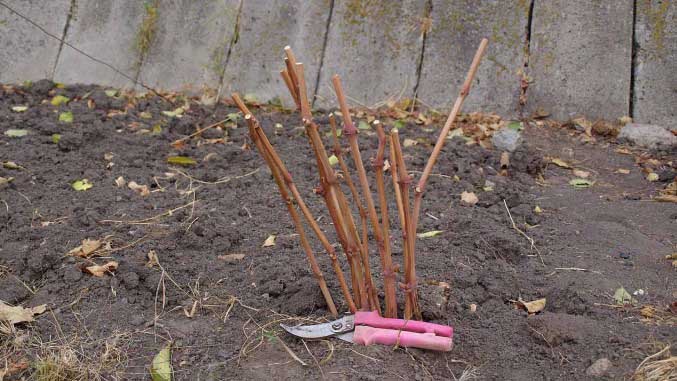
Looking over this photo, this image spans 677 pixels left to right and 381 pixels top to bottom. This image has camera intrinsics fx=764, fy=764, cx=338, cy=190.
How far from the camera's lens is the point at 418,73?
4641mm

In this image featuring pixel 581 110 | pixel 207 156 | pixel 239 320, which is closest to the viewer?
pixel 239 320

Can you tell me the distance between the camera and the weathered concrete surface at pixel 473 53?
4.52 m

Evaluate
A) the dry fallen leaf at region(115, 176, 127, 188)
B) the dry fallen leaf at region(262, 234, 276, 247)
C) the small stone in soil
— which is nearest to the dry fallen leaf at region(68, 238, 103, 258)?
the dry fallen leaf at region(262, 234, 276, 247)

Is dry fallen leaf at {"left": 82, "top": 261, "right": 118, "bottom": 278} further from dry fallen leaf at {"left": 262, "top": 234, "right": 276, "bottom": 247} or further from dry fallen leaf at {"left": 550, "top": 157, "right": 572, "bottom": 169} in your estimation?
dry fallen leaf at {"left": 550, "top": 157, "right": 572, "bottom": 169}

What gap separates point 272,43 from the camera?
484 cm

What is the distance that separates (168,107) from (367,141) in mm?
1346

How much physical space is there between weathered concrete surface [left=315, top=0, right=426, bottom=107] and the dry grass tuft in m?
2.81

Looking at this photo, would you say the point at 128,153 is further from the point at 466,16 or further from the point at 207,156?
the point at 466,16

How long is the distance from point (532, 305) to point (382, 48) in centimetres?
261

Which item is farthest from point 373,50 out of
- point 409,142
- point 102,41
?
point 102,41

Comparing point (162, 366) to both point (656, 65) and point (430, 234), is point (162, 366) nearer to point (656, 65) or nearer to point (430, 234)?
point (430, 234)

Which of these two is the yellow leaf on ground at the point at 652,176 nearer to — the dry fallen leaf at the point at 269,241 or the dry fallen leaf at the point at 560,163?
the dry fallen leaf at the point at 560,163

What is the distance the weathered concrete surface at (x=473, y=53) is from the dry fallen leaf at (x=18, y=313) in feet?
9.12

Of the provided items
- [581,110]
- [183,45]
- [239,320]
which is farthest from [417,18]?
[239,320]
